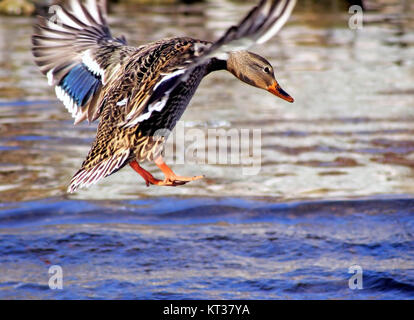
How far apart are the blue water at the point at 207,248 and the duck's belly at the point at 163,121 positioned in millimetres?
2003

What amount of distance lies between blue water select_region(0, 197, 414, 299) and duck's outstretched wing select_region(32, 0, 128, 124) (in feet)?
5.56

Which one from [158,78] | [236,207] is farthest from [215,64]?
[236,207]

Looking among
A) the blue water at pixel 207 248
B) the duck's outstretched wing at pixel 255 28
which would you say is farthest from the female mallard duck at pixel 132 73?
the blue water at pixel 207 248

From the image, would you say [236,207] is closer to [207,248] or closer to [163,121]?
[207,248]

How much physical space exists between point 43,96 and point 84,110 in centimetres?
669

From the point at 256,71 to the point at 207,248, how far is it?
2739 millimetres

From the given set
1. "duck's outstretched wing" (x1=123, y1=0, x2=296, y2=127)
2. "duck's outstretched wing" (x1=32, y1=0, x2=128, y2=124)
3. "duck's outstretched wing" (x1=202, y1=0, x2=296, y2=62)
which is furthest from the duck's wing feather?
"duck's outstretched wing" (x1=32, y1=0, x2=128, y2=124)

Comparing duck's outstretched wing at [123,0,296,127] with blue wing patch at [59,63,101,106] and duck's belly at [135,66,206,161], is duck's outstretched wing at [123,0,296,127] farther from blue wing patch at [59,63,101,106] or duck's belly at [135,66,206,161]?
blue wing patch at [59,63,101,106]

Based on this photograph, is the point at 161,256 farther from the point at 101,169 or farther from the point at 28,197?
the point at 101,169

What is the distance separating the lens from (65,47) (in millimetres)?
5164

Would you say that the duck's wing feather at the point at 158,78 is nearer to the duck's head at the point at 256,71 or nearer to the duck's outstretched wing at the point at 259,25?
the duck's head at the point at 256,71

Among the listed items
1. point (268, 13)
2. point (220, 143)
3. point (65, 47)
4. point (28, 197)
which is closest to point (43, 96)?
point (220, 143)

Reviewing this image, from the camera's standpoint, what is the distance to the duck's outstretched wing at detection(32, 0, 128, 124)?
5.00 meters

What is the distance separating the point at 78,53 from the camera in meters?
5.15
